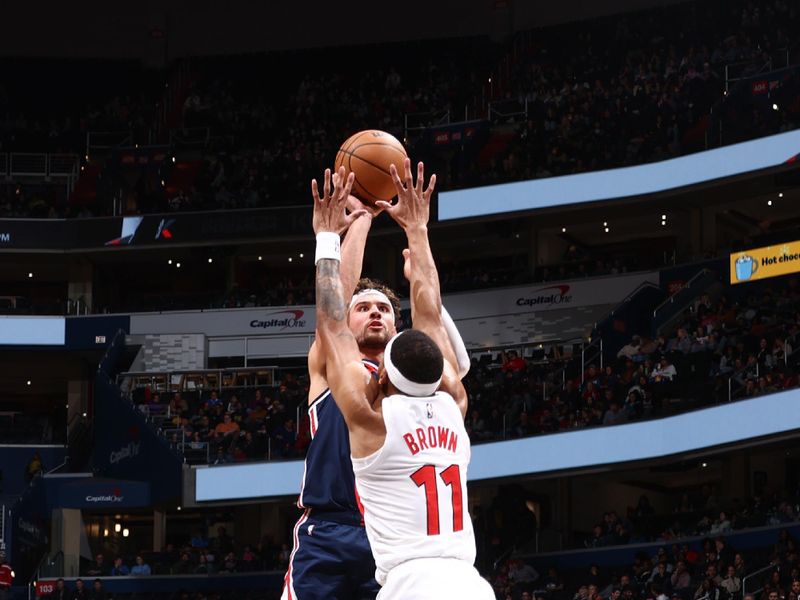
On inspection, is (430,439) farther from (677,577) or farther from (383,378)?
(677,577)

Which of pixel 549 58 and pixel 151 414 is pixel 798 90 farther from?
pixel 151 414

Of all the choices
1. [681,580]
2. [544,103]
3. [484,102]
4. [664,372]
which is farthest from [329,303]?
[484,102]

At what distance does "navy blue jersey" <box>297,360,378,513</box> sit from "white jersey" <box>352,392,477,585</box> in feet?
2.94

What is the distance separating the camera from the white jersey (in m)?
6.22

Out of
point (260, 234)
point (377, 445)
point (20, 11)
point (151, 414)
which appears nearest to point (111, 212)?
point (260, 234)

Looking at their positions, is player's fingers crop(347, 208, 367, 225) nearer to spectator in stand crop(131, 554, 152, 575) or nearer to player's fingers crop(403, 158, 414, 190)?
player's fingers crop(403, 158, 414, 190)

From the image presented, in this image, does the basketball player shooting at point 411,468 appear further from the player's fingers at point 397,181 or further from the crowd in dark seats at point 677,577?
the crowd in dark seats at point 677,577

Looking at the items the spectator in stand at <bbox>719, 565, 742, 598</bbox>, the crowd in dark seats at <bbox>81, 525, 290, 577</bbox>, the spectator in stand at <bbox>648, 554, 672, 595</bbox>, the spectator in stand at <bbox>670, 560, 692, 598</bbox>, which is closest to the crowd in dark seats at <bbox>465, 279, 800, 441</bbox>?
the spectator in stand at <bbox>648, 554, 672, 595</bbox>

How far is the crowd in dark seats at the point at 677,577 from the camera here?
22438 millimetres

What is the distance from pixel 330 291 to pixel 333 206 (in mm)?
598

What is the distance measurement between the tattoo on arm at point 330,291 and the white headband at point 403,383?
503 mm

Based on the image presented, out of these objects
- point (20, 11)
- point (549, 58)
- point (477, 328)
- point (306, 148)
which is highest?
point (20, 11)

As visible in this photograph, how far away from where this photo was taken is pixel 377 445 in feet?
20.5

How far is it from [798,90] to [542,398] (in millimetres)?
8324
